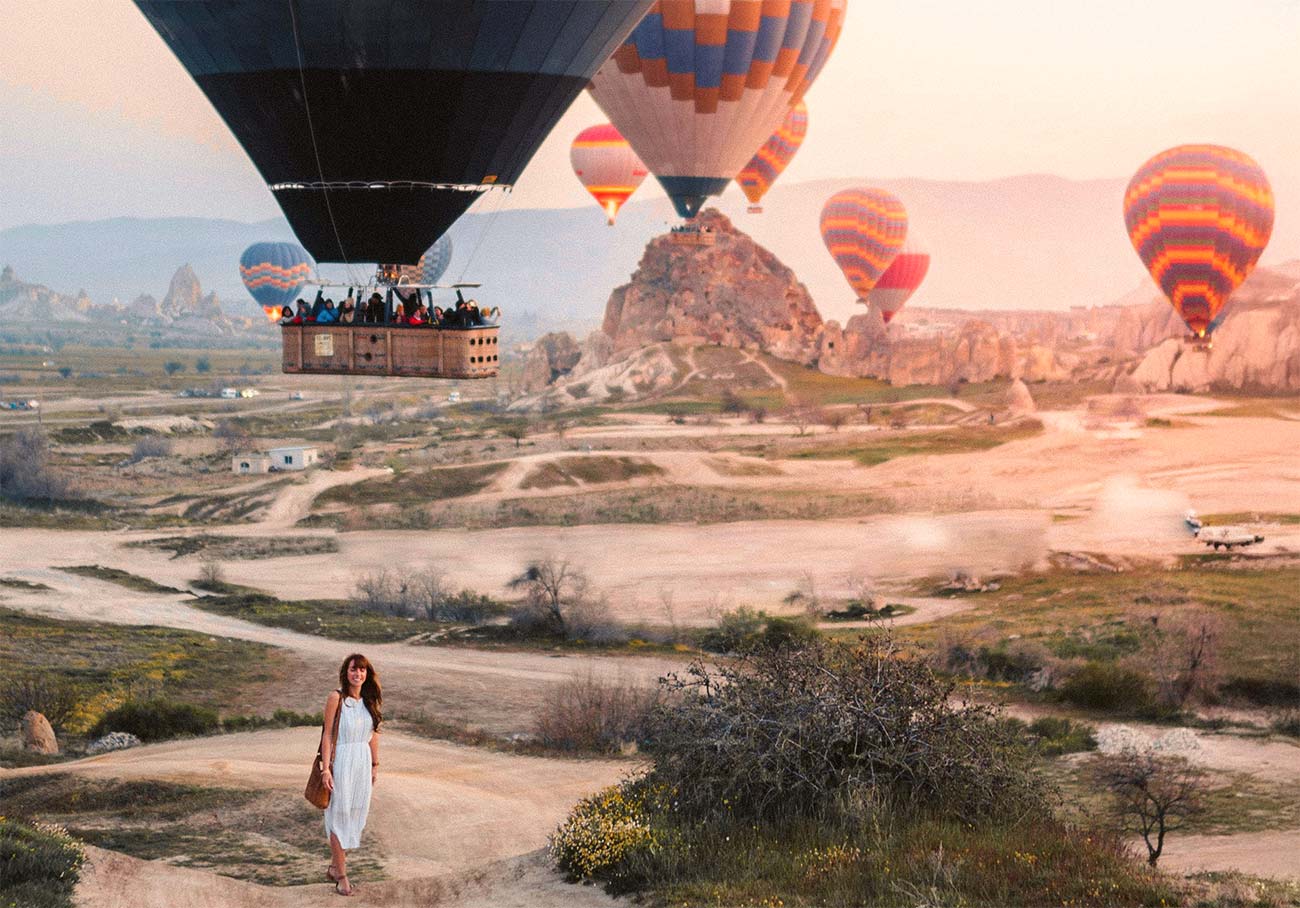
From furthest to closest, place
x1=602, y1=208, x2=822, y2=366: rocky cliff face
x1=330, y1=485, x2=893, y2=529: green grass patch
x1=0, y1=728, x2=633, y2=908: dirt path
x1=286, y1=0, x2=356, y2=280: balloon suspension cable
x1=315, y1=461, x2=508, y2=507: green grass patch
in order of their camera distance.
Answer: x1=602, y1=208, x2=822, y2=366: rocky cliff face
x1=315, y1=461, x2=508, y2=507: green grass patch
x1=330, y1=485, x2=893, y2=529: green grass patch
x1=286, y1=0, x2=356, y2=280: balloon suspension cable
x1=0, y1=728, x2=633, y2=908: dirt path

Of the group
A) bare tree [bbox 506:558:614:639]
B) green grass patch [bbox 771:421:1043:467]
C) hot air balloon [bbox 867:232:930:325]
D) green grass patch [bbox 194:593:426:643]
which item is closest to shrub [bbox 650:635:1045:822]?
green grass patch [bbox 194:593:426:643]

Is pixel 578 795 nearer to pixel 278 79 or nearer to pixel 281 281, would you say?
A: pixel 278 79

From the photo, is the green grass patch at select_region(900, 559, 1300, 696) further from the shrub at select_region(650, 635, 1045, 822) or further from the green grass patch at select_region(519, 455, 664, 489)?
the shrub at select_region(650, 635, 1045, 822)

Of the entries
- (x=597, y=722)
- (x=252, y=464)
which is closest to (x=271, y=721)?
(x=597, y=722)

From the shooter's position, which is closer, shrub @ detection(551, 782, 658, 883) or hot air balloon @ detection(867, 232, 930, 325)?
Answer: shrub @ detection(551, 782, 658, 883)

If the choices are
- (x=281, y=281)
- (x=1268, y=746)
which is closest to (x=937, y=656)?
(x=1268, y=746)

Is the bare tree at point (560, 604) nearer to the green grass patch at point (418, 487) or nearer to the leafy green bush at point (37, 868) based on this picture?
the green grass patch at point (418, 487)

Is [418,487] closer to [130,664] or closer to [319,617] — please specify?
[319,617]
